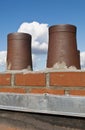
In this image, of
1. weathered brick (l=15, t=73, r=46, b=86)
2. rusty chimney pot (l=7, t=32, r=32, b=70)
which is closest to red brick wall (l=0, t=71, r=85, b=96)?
weathered brick (l=15, t=73, r=46, b=86)

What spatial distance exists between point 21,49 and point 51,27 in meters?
0.31

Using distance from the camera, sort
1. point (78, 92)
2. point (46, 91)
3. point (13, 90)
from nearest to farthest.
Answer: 1. point (78, 92)
2. point (46, 91)
3. point (13, 90)

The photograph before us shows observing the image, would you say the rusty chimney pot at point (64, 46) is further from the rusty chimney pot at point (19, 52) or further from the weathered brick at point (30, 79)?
the rusty chimney pot at point (19, 52)

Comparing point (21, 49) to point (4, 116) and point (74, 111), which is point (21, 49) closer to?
point (4, 116)

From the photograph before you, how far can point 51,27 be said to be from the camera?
1.78 metres

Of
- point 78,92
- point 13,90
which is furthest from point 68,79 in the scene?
point 13,90

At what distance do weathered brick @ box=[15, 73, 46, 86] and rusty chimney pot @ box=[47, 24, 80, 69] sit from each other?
119mm

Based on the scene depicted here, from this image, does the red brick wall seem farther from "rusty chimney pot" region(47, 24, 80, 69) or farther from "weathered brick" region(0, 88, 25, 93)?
"rusty chimney pot" region(47, 24, 80, 69)

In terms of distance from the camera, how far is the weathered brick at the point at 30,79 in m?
1.67

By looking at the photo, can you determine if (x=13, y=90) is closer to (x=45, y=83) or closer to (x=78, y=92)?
(x=45, y=83)

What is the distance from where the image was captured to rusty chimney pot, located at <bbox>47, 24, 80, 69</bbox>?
5.56ft

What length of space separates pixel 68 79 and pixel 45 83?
184 millimetres

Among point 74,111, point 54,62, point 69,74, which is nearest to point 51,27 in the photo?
point 54,62

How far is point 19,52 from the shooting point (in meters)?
1.93
